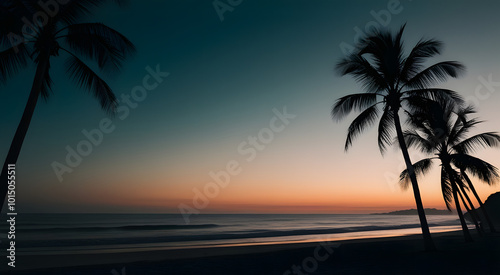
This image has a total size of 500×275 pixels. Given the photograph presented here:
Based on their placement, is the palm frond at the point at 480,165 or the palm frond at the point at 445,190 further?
the palm frond at the point at 445,190

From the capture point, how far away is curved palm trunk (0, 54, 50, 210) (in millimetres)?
7492

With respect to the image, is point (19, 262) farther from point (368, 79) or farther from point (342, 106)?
point (368, 79)

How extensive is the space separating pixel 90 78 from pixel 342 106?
393 inches

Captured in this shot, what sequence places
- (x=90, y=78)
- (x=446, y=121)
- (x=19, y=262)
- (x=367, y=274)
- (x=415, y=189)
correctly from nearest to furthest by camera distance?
A: 1. (x=367, y=274)
2. (x=90, y=78)
3. (x=415, y=189)
4. (x=19, y=262)
5. (x=446, y=121)

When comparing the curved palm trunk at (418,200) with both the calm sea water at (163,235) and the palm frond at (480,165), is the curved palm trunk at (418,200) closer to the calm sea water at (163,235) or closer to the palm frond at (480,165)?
the palm frond at (480,165)

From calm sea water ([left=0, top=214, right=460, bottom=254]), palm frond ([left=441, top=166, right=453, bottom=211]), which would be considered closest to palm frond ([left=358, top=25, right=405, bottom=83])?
palm frond ([left=441, top=166, right=453, bottom=211])

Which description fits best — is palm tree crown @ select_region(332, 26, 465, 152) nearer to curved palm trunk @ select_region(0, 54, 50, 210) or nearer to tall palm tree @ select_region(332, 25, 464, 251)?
tall palm tree @ select_region(332, 25, 464, 251)

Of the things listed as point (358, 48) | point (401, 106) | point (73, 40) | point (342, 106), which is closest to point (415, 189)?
point (401, 106)

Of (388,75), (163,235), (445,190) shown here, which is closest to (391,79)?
(388,75)

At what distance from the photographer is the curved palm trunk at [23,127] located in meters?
7.49

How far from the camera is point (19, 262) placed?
43.5 ft

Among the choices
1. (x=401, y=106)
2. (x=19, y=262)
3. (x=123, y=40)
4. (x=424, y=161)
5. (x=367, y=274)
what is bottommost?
(x=367, y=274)

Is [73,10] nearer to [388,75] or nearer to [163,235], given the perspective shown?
[388,75]

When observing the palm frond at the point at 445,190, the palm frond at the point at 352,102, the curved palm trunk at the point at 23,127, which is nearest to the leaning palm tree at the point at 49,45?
the curved palm trunk at the point at 23,127
